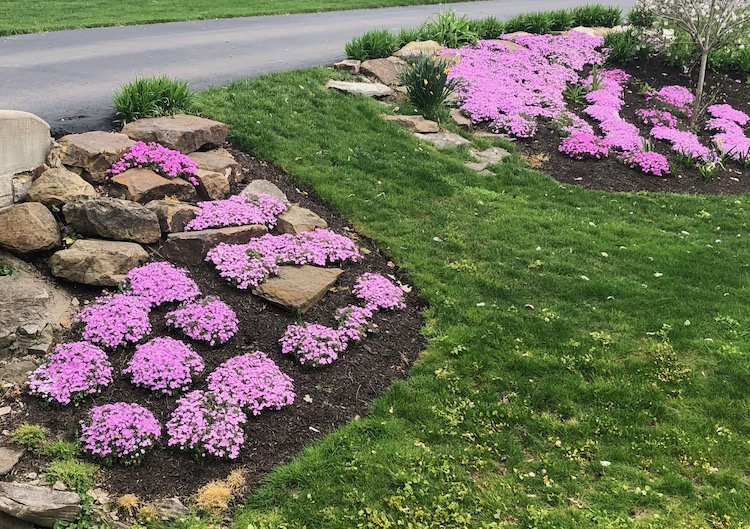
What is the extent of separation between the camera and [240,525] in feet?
13.6

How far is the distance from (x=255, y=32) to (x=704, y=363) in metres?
12.4

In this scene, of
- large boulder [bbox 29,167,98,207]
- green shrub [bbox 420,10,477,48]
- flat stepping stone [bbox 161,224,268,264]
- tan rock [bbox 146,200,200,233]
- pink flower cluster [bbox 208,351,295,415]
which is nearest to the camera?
pink flower cluster [bbox 208,351,295,415]

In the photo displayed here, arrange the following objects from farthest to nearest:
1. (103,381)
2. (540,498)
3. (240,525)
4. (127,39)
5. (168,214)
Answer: (127,39) < (168,214) < (103,381) < (540,498) < (240,525)

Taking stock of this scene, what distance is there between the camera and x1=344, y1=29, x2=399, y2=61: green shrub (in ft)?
42.7

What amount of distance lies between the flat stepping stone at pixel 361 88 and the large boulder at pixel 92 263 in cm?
631

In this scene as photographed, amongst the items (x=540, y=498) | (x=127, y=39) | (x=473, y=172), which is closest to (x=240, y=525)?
(x=540, y=498)

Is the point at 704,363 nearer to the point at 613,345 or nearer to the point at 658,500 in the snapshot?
the point at 613,345

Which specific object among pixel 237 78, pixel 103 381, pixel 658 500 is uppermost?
pixel 237 78

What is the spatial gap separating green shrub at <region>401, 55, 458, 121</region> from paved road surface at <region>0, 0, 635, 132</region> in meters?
2.19

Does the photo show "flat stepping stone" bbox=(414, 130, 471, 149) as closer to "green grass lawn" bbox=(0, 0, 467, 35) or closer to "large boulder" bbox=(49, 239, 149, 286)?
"large boulder" bbox=(49, 239, 149, 286)

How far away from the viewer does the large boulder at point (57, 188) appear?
640 cm

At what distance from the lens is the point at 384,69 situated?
12.7 metres

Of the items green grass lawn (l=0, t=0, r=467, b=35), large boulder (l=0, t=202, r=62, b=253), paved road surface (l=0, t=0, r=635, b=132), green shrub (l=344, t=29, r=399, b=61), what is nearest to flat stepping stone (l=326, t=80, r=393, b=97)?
paved road surface (l=0, t=0, r=635, b=132)

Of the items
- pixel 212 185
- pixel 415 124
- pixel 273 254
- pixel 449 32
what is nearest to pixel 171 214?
pixel 212 185
